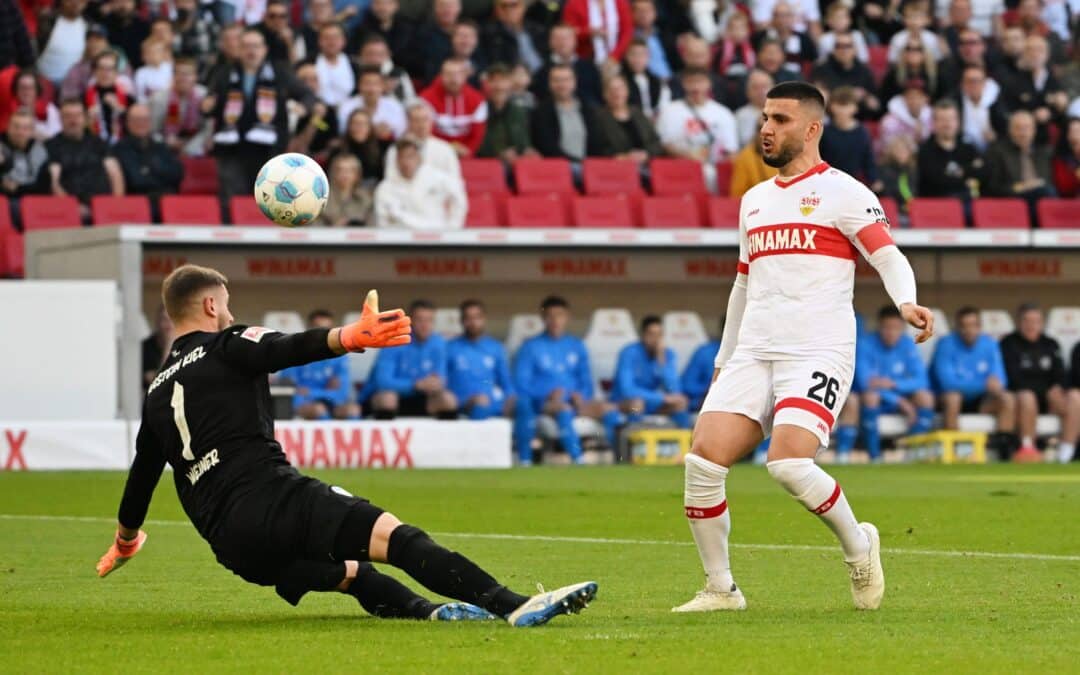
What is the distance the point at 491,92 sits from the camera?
21.6 m

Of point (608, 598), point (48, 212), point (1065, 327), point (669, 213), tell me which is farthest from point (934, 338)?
point (608, 598)

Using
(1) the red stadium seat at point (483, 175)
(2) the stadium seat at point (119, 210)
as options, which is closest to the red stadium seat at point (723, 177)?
(1) the red stadium seat at point (483, 175)

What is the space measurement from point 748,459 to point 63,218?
25.3ft

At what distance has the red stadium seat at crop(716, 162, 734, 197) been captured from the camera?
22.2 meters

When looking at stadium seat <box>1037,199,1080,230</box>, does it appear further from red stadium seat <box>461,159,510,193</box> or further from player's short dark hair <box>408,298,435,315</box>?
Result: player's short dark hair <box>408,298,435,315</box>

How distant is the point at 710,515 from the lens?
7613 mm

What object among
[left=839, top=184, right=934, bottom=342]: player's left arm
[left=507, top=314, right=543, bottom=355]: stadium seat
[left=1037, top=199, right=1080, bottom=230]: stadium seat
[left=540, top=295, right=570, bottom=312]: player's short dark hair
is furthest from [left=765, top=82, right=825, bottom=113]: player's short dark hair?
[left=1037, top=199, right=1080, bottom=230]: stadium seat

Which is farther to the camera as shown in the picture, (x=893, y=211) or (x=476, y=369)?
(x=893, y=211)

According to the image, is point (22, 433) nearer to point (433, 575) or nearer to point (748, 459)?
point (748, 459)

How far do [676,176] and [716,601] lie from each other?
48.7 feet

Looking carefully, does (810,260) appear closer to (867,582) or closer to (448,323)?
(867,582)

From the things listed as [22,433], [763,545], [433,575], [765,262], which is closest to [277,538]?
[433,575]

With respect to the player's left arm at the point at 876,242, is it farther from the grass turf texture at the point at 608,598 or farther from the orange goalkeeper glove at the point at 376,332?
the orange goalkeeper glove at the point at 376,332

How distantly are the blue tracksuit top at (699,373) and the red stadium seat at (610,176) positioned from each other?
1.96 metres
